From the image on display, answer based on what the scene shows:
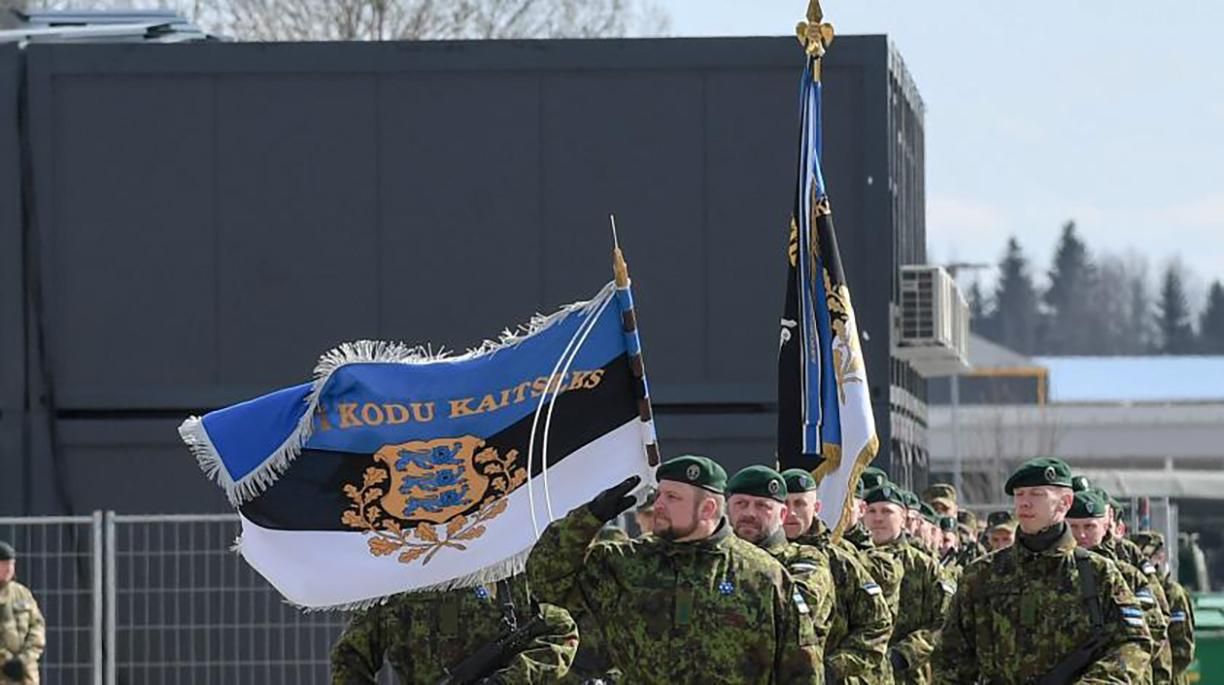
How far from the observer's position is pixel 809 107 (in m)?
14.4

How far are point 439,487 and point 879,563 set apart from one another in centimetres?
295

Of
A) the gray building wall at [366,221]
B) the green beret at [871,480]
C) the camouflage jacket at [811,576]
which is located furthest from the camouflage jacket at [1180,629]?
the camouflage jacket at [811,576]

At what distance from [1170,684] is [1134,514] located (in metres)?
4.24

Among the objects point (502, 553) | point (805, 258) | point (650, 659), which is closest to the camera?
point (650, 659)

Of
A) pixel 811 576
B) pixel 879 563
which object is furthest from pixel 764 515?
pixel 879 563

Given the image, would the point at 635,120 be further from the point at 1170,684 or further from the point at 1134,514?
the point at 1170,684

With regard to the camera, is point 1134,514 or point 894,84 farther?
point 894,84

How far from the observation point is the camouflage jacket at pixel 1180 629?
1576cm

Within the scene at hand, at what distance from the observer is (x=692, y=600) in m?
9.23

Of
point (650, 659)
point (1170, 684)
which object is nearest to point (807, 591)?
point (650, 659)

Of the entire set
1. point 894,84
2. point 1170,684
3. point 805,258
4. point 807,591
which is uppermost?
Result: point 894,84

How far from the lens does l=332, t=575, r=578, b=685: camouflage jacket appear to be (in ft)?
35.8

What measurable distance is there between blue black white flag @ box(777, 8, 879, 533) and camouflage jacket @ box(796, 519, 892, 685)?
1040 mm

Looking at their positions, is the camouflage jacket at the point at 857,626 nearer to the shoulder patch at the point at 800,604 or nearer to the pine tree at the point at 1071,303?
the shoulder patch at the point at 800,604
